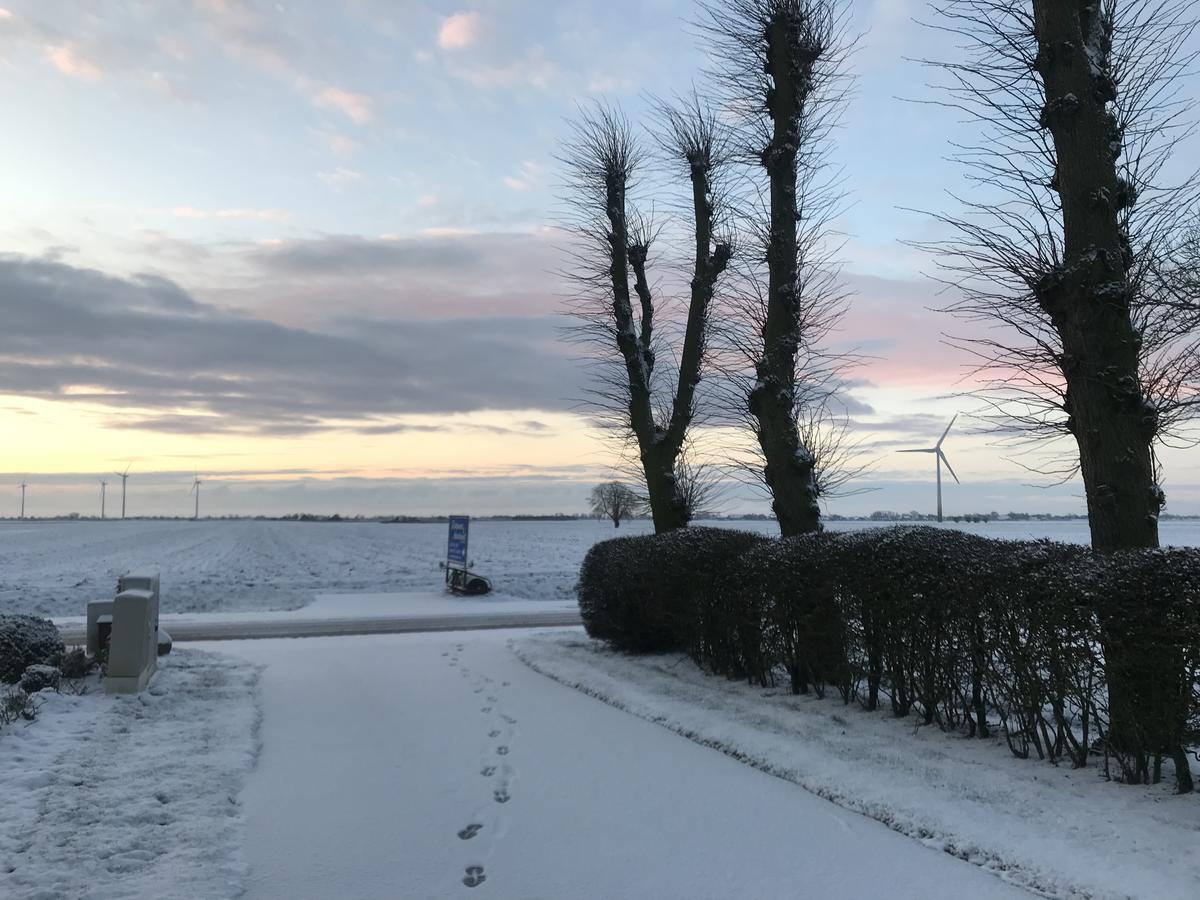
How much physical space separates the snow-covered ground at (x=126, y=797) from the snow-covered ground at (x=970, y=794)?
11.7 feet

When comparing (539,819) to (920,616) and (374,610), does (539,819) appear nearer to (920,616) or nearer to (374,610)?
(920,616)

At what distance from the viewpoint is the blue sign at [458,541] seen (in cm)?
2406

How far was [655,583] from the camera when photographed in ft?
35.2

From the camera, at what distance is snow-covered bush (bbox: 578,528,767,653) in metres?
9.89

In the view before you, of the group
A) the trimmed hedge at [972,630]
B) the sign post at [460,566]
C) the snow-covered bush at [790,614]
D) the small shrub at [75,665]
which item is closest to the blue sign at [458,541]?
the sign post at [460,566]

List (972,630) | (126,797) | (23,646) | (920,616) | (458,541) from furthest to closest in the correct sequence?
(458,541) → (23,646) → (920,616) → (972,630) → (126,797)

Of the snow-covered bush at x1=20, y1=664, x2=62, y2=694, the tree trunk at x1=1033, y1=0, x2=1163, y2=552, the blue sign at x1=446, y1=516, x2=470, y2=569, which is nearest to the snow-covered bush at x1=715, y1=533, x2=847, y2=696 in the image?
the tree trunk at x1=1033, y1=0, x2=1163, y2=552

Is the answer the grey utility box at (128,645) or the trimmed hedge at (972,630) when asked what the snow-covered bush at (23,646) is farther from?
the trimmed hedge at (972,630)

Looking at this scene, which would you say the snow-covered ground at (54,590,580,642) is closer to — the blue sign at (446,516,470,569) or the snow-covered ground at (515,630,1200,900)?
the blue sign at (446,516,470,569)

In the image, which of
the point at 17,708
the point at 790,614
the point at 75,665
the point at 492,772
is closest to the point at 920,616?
the point at 790,614

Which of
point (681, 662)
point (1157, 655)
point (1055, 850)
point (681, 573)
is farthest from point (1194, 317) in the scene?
point (681, 662)

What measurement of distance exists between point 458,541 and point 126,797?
18.8m

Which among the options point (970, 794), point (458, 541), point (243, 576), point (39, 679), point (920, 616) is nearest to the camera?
point (970, 794)

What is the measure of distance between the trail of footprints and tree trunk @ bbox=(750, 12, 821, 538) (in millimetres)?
4397
